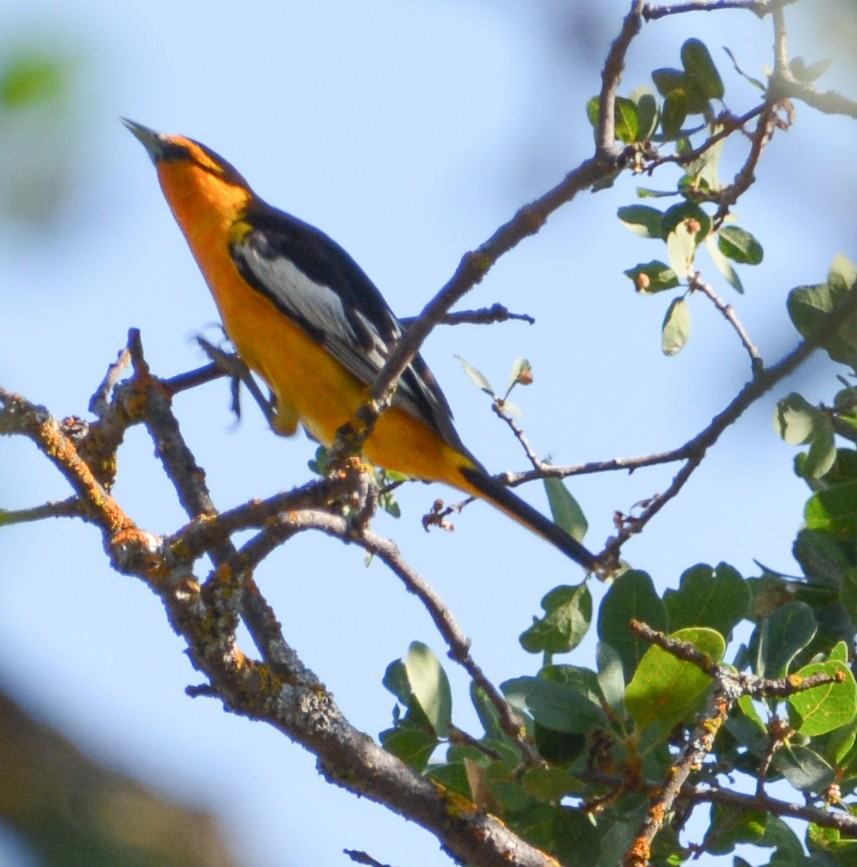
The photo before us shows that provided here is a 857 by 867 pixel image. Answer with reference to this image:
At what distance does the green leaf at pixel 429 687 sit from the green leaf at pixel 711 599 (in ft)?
1.77

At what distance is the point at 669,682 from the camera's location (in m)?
2.30

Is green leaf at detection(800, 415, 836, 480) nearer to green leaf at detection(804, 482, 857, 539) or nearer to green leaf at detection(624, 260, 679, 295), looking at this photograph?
green leaf at detection(804, 482, 857, 539)

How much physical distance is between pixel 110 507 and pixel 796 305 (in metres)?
1.49

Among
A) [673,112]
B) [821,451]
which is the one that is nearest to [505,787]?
[821,451]

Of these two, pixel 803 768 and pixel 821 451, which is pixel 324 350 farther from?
pixel 803 768

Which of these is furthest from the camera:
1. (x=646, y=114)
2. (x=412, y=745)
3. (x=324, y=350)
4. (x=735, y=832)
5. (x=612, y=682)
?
(x=324, y=350)

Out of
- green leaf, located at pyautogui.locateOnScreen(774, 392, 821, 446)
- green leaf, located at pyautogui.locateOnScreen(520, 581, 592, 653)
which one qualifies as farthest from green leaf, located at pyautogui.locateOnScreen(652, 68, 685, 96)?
green leaf, located at pyautogui.locateOnScreen(520, 581, 592, 653)

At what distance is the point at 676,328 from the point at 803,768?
4.39 feet

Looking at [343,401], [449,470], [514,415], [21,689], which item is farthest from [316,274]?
[21,689]

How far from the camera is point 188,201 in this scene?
15.7ft

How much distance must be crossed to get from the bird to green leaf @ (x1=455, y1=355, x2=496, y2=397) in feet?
1.06

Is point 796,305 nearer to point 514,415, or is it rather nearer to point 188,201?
point 514,415

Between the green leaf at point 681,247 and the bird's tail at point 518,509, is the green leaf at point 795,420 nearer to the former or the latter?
the green leaf at point 681,247

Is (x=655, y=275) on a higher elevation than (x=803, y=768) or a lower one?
higher
